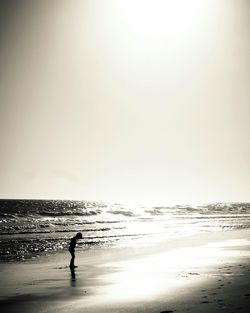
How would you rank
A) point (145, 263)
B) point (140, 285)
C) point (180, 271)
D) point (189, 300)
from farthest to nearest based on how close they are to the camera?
point (145, 263) → point (180, 271) → point (140, 285) → point (189, 300)

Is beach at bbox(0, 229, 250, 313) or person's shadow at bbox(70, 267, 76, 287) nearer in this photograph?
beach at bbox(0, 229, 250, 313)

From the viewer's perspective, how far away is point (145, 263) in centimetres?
2547

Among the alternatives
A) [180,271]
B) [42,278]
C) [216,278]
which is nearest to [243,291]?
[216,278]

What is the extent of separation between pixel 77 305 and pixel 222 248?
21614mm

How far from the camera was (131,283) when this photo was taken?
18.1 meters

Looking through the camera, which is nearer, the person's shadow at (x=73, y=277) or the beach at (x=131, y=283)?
the beach at (x=131, y=283)

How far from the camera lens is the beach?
13.5m

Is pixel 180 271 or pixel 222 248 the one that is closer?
pixel 180 271

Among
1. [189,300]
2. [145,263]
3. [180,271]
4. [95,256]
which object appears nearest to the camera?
[189,300]

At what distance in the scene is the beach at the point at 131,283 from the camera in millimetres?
13532

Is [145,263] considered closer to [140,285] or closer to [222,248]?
[140,285]

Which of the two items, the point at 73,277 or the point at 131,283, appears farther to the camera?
the point at 73,277

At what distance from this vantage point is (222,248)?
3356cm

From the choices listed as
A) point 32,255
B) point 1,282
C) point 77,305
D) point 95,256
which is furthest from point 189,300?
point 32,255
